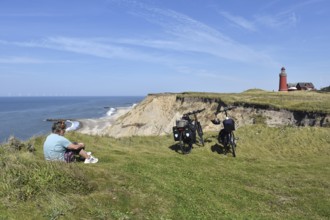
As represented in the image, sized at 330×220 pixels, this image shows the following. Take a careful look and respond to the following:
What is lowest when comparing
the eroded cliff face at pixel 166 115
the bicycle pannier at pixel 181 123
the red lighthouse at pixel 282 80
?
the eroded cliff face at pixel 166 115

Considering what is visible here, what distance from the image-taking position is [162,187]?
972cm

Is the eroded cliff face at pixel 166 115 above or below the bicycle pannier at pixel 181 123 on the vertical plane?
below

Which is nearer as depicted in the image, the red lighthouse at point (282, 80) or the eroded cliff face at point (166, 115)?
the eroded cliff face at point (166, 115)

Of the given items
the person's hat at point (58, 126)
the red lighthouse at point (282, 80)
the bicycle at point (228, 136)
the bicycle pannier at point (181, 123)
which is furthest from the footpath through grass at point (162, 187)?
the red lighthouse at point (282, 80)

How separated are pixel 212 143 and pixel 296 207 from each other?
327 inches

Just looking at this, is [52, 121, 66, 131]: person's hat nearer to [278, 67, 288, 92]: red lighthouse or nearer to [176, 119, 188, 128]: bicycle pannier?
[176, 119, 188, 128]: bicycle pannier

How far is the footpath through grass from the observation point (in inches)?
296

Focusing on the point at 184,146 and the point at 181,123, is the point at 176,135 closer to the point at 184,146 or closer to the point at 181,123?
the point at 181,123

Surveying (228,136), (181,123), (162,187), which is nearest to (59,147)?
(162,187)

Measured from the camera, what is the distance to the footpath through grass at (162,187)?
7.53m

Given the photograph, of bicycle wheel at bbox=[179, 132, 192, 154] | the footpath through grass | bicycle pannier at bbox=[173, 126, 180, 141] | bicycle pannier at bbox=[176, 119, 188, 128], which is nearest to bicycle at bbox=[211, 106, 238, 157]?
the footpath through grass

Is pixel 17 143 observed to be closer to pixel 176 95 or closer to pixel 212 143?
pixel 212 143

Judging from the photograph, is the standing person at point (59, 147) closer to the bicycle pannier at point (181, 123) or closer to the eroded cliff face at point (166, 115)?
the bicycle pannier at point (181, 123)

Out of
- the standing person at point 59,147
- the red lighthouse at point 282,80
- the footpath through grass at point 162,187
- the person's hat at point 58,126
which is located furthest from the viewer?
the red lighthouse at point 282,80
